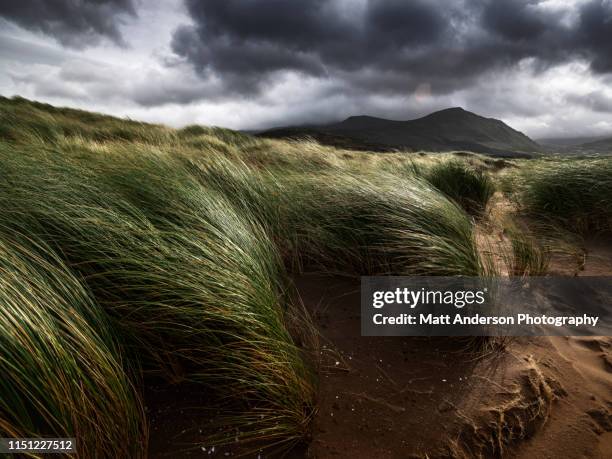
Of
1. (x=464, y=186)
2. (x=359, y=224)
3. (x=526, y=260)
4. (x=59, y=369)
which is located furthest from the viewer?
(x=464, y=186)

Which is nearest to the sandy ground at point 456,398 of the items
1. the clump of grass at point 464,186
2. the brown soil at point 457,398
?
the brown soil at point 457,398

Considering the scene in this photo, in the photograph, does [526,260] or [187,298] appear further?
[526,260]

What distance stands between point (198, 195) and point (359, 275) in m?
1.29

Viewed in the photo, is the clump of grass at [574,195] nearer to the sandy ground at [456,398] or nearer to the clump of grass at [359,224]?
the clump of grass at [359,224]

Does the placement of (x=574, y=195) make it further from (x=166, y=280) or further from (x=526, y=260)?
(x=166, y=280)

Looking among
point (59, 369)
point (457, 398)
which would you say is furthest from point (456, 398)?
point (59, 369)

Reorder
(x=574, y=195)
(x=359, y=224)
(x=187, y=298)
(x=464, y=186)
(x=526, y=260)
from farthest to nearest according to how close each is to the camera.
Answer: (x=464, y=186) < (x=574, y=195) < (x=526, y=260) < (x=359, y=224) < (x=187, y=298)

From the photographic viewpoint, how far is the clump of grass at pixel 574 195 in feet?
12.5

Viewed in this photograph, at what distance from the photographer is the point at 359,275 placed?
7.77 feet

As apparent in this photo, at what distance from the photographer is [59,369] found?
3.22ft

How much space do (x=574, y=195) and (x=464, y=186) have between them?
1.38 metres

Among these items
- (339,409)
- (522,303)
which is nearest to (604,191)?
(522,303)

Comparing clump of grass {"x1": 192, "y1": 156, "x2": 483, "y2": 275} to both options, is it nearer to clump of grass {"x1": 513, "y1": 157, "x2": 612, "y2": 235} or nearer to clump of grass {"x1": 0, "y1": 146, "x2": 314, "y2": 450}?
clump of grass {"x1": 0, "y1": 146, "x2": 314, "y2": 450}

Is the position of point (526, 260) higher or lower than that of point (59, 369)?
lower
